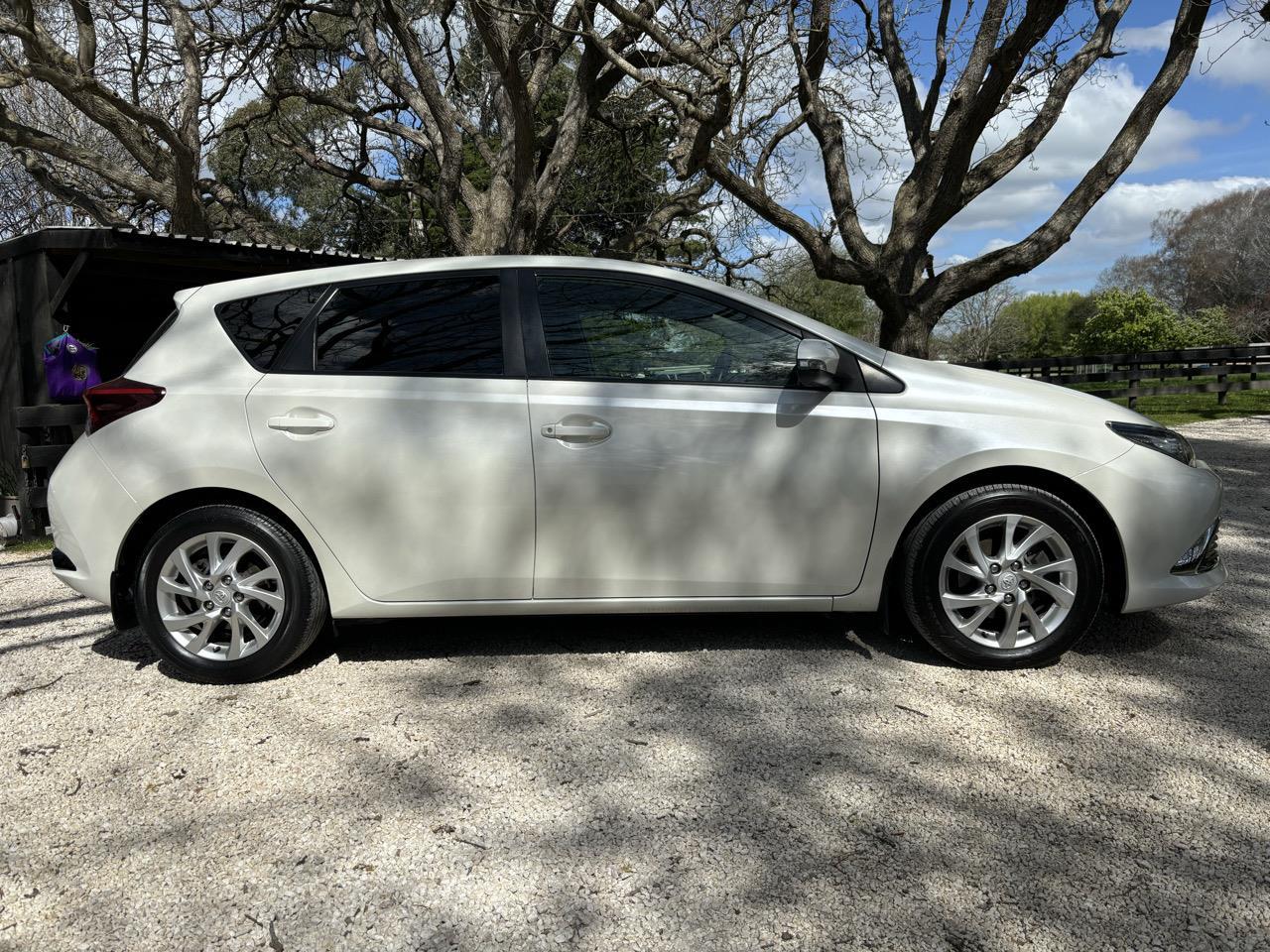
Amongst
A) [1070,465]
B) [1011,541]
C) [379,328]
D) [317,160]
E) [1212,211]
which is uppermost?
[1212,211]

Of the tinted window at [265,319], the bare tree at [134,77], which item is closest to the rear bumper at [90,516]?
the tinted window at [265,319]

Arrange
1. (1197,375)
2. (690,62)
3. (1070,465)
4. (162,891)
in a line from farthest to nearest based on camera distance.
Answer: (1197,375), (690,62), (1070,465), (162,891)

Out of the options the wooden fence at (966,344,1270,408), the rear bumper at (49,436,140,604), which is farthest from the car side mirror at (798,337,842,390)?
the wooden fence at (966,344,1270,408)

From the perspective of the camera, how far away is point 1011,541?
11.5ft

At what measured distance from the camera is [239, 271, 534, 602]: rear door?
3455 mm

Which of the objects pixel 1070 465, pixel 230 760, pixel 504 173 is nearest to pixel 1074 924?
pixel 1070 465

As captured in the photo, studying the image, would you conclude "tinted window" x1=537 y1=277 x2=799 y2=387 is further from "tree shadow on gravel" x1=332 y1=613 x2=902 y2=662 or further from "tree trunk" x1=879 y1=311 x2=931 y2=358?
"tree trunk" x1=879 y1=311 x2=931 y2=358

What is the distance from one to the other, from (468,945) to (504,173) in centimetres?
1053

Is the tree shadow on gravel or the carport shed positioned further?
the carport shed

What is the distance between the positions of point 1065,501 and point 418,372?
2717 millimetres

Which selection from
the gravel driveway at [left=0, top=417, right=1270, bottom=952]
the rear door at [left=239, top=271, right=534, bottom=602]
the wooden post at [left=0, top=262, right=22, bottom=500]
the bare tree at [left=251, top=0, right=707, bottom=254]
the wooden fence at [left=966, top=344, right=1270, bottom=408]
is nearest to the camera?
the gravel driveway at [left=0, top=417, right=1270, bottom=952]

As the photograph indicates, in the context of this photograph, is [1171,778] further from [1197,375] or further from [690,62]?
[1197,375]

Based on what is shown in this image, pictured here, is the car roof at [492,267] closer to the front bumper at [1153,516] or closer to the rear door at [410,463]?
the rear door at [410,463]

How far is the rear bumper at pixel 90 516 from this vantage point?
3.51m
